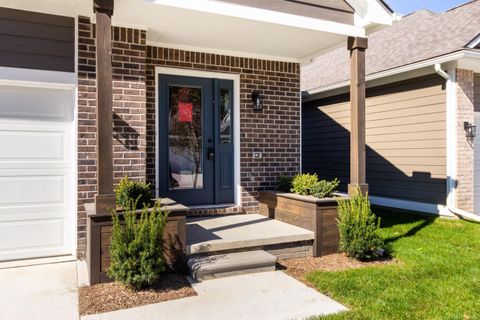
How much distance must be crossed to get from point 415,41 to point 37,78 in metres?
7.05

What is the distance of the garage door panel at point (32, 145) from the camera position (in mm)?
4355

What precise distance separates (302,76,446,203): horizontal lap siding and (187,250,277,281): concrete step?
170 inches

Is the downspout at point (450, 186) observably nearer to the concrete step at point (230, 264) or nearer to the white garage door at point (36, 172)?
the concrete step at point (230, 264)

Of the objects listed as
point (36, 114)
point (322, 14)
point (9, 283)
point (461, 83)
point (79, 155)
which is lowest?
point (9, 283)

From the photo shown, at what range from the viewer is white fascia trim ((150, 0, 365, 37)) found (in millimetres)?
4125

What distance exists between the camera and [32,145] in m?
4.46

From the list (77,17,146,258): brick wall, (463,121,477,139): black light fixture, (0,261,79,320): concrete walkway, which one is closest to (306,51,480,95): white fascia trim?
(463,121,477,139): black light fixture

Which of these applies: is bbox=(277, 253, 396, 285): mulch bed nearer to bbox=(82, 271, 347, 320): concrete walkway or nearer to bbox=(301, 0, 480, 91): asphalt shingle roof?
bbox=(82, 271, 347, 320): concrete walkway

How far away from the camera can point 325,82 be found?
933cm

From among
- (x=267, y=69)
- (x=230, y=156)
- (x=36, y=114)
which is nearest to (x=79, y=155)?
(x=36, y=114)

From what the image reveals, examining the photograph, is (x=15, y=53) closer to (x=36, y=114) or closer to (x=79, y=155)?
(x=36, y=114)

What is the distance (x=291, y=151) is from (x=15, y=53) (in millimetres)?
4145

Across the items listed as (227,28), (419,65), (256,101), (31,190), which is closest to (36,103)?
(31,190)

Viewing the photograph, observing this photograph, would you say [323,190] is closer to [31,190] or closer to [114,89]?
[114,89]
